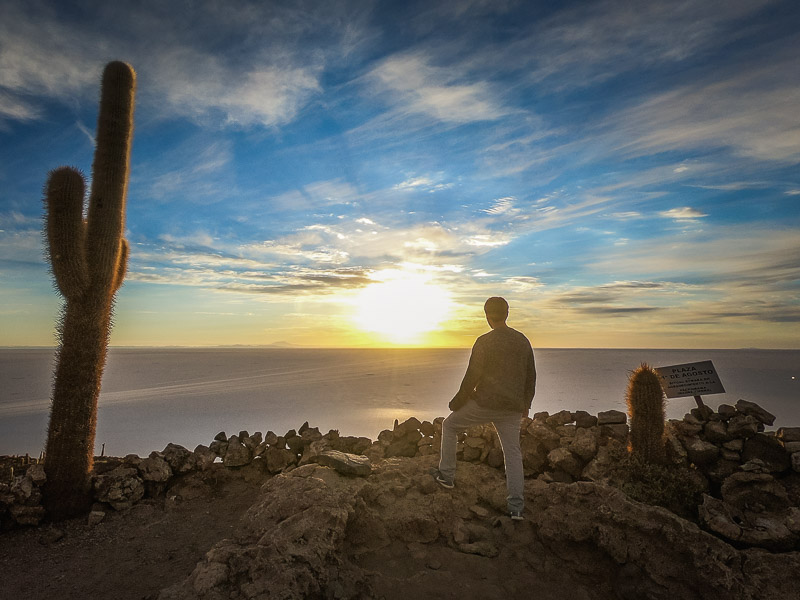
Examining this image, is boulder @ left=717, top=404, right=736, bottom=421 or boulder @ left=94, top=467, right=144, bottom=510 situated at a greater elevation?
boulder @ left=717, top=404, right=736, bottom=421

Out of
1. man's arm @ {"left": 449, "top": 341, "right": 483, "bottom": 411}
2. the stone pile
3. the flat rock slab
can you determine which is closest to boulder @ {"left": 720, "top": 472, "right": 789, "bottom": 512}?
the stone pile

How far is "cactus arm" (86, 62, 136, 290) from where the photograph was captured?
7129 mm

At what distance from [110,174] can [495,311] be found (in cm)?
646

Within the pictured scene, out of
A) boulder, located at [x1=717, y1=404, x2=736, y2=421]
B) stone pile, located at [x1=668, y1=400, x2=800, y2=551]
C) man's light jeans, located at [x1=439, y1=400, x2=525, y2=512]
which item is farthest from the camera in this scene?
boulder, located at [x1=717, y1=404, x2=736, y2=421]

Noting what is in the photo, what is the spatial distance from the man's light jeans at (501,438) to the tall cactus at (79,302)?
205 inches

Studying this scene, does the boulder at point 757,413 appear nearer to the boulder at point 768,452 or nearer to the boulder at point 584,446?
the boulder at point 768,452

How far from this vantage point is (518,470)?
5.26 m

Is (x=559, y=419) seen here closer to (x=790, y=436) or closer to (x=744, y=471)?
(x=744, y=471)

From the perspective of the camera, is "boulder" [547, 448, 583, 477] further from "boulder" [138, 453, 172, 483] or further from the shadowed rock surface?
"boulder" [138, 453, 172, 483]

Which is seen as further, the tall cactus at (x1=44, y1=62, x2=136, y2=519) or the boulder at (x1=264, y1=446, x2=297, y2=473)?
the boulder at (x1=264, y1=446, x2=297, y2=473)

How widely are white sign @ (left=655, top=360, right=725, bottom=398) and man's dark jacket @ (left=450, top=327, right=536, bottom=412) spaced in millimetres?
3202

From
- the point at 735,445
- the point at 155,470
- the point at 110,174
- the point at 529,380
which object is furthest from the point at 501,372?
the point at 110,174

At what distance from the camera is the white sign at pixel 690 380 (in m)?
7.16

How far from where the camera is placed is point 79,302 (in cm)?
688
